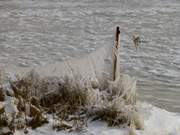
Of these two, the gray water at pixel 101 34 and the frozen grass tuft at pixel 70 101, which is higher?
the frozen grass tuft at pixel 70 101

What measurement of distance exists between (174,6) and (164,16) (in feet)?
5.62

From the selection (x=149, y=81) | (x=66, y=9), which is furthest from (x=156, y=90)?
(x=66, y=9)

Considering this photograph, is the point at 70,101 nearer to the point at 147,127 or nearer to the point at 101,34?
the point at 147,127

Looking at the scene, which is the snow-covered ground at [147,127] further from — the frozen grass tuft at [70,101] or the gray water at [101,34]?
the gray water at [101,34]

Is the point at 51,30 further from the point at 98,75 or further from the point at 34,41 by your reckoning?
the point at 98,75

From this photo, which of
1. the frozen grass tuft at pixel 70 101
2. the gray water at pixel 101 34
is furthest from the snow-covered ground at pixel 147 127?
the gray water at pixel 101 34

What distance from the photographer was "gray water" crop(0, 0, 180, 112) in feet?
27.9

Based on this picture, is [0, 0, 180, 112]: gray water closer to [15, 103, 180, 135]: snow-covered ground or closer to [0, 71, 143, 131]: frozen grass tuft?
[0, 71, 143, 131]: frozen grass tuft

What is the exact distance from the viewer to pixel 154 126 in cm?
509

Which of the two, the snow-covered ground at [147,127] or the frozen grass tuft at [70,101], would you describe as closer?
the snow-covered ground at [147,127]

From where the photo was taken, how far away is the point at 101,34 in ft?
38.1

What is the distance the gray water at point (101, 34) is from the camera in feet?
27.9

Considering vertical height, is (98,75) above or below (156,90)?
above

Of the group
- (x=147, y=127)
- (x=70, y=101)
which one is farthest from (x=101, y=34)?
(x=147, y=127)
